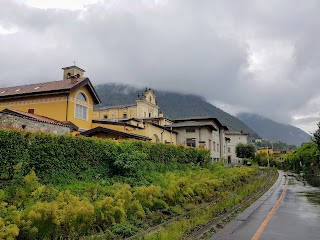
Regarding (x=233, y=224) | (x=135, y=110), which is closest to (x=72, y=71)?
(x=135, y=110)

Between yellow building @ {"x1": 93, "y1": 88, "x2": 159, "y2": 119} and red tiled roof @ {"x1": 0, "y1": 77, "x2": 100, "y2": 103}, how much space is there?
3070 centimetres

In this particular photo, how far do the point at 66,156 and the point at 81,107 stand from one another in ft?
58.8

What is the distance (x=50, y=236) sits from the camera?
6.96m

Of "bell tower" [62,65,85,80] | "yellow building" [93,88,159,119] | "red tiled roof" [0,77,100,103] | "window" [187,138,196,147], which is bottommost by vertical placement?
"window" [187,138,196,147]

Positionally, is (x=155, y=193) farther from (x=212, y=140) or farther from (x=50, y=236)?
(x=212, y=140)

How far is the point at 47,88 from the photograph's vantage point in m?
31.9

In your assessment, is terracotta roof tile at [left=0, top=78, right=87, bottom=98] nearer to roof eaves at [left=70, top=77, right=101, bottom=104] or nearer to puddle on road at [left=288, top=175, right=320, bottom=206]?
roof eaves at [left=70, top=77, right=101, bottom=104]

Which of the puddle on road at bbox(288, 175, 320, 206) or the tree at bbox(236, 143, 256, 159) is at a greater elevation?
the tree at bbox(236, 143, 256, 159)

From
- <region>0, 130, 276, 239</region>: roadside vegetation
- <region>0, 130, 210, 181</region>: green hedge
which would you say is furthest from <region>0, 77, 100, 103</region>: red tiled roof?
<region>0, 130, 210, 181</region>: green hedge

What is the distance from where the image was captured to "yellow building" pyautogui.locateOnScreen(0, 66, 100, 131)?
30203 mm

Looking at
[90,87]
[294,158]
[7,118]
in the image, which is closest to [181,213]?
[7,118]

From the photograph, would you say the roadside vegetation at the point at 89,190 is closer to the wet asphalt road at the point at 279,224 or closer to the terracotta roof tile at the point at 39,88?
the wet asphalt road at the point at 279,224

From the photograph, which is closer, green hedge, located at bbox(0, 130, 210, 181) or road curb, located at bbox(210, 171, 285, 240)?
road curb, located at bbox(210, 171, 285, 240)

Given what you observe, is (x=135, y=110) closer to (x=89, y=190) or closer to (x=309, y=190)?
(x=309, y=190)
